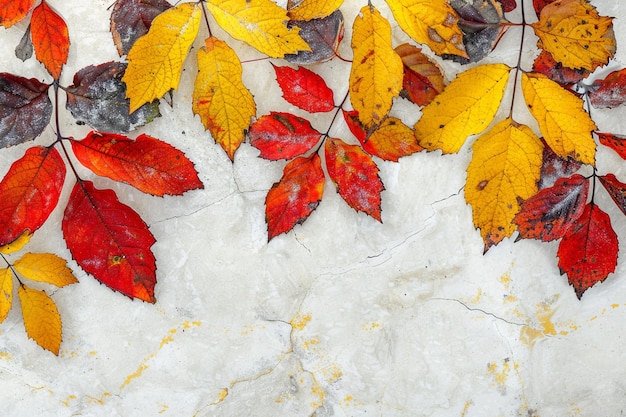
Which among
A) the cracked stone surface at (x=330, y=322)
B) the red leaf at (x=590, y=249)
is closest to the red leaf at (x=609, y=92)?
the cracked stone surface at (x=330, y=322)

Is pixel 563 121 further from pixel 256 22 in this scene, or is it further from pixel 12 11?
pixel 12 11

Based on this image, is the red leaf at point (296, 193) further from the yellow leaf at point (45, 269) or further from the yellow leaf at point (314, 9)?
the yellow leaf at point (45, 269)

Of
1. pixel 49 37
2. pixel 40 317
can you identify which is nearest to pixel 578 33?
pixel 49 37

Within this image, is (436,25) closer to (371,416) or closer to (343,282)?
(343,282)

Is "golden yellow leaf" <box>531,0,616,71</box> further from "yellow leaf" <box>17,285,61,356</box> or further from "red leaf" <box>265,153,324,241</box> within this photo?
"yellow leaf" <box>17,285,61,356</box>

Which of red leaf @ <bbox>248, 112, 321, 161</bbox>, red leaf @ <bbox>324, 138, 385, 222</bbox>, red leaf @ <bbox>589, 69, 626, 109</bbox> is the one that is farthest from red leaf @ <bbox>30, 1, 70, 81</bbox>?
red leaf @ <bbox>589, 69, 626, 109</bbox>

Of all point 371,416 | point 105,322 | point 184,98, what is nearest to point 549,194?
point 371,416
